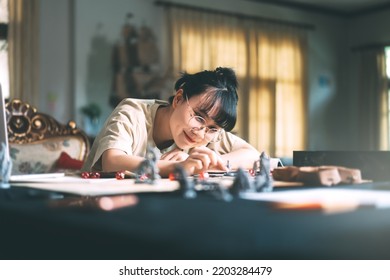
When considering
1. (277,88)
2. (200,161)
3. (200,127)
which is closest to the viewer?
(200,161)

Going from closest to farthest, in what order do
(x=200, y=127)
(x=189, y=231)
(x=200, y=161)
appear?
(x=189, y=231) → (x=200, y=161) → (x=200, y=127)

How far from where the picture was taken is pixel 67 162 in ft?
7.38

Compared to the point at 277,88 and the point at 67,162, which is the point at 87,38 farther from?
the point at 67,162

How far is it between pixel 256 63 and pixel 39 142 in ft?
12.5

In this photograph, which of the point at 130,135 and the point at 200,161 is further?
the point at 130,135

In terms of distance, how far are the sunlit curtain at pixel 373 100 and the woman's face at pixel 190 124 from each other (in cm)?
524

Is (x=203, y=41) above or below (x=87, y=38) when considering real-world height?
above

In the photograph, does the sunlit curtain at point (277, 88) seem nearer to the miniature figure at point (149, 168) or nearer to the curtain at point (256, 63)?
the curtain at point (256, 63)

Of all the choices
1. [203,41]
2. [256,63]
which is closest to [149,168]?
[203,41]

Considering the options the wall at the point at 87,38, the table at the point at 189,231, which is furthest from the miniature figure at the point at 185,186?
the wall at the point at 87,38

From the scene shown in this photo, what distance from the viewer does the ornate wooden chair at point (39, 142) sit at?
2.22 m

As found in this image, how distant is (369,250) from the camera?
1.75 ft

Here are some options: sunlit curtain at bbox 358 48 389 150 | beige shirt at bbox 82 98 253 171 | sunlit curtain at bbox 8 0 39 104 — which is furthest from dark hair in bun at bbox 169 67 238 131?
sunlit curtain at bbox 358 48 389 150

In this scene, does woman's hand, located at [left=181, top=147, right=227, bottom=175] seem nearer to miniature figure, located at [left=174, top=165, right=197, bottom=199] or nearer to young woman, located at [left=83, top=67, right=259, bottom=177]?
young woman, located at [left=83, top=67, right=259, bottom=177]
